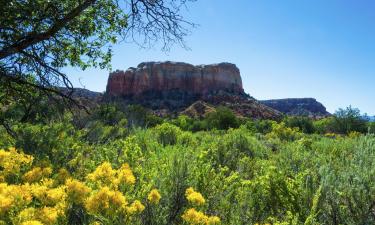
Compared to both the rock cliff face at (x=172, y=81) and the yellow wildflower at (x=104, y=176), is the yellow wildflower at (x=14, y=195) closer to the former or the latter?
the yellow wildflower at (x=104, y=176)

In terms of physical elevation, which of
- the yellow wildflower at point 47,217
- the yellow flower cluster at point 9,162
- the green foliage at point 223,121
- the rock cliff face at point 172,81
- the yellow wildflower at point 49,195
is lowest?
the green foliage at point 223,121

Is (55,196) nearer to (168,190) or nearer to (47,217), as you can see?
(47,217)

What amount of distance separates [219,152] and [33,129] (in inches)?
148

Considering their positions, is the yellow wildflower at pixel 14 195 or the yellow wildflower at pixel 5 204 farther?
the yellow wildflower at pixel 14 195

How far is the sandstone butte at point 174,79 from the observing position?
151 meters

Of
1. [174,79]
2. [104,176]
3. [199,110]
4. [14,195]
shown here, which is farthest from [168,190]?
[174,79]

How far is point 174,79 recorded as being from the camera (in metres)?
155

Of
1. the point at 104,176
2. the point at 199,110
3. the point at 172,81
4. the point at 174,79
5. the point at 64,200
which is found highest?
the point at 174,79

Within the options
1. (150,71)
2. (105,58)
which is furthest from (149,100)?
(105,58)

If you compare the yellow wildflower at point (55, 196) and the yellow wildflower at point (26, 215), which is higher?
the yellow wildflower at point (55, 196)

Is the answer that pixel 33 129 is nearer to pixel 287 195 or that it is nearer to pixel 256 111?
pixel 287 195

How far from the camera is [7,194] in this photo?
7.97 ft

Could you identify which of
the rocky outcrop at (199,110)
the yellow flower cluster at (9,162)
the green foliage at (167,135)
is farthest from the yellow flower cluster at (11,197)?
the rocky outcrop at (199,110)

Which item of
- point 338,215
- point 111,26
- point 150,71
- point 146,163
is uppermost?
point 150,71
